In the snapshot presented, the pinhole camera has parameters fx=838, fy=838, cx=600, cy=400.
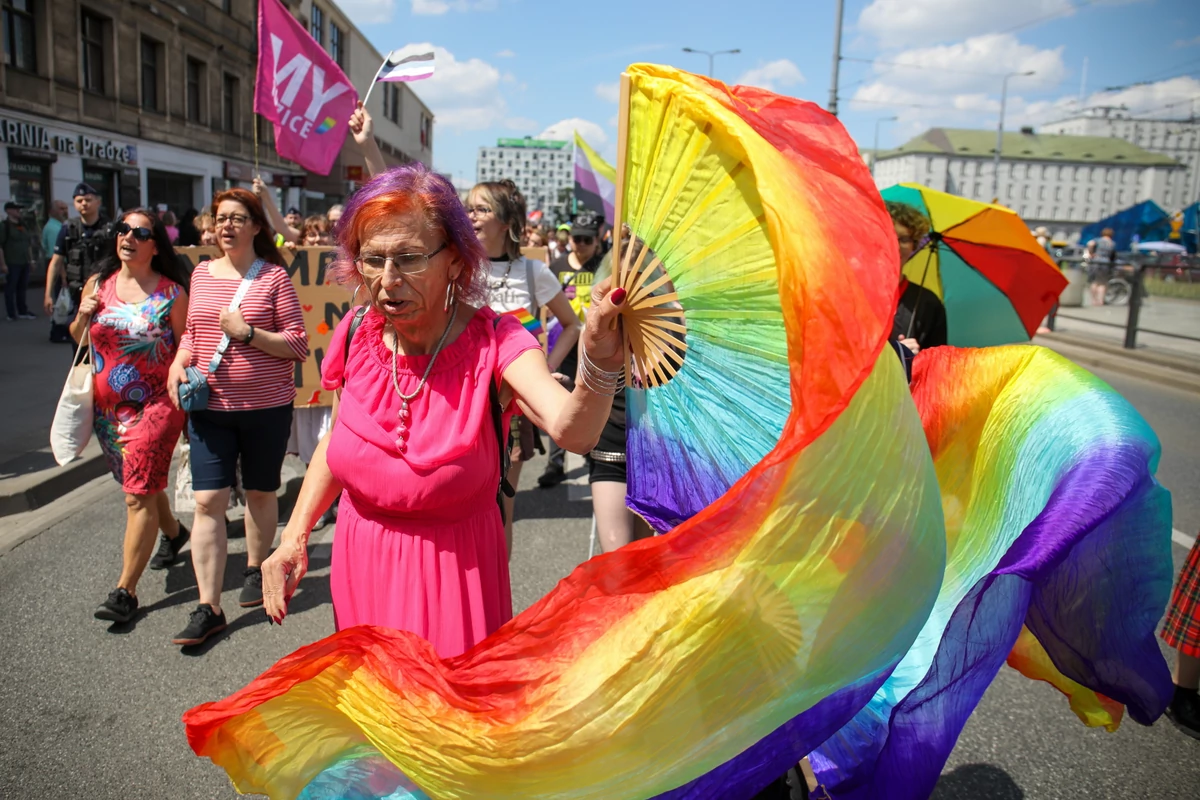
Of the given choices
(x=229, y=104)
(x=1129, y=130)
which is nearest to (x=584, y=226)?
(x=229, y=104)

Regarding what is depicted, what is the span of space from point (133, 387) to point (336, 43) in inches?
1651

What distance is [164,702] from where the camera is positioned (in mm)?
3316

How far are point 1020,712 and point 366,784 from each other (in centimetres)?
281

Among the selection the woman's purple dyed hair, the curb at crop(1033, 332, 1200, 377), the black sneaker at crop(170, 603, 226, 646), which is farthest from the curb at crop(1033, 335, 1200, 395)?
the woman's purple dyed hair

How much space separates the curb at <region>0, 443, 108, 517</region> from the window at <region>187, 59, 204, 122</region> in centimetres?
2651

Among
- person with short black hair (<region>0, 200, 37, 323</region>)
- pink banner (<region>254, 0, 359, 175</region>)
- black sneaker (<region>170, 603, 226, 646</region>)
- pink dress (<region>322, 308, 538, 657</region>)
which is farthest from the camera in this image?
person with short black hair (<region>0, 200, 37, 323</region>)

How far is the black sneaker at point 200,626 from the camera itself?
3.73 m

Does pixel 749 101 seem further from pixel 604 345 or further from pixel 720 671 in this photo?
pixel 720 671

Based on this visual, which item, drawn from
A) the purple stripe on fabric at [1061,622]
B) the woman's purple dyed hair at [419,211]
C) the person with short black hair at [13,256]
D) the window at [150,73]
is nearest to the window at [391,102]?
the window at [150,73]

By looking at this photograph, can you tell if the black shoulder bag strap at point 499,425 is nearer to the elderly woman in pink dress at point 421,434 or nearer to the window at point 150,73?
the elderly woman in pink dress at point 421,434

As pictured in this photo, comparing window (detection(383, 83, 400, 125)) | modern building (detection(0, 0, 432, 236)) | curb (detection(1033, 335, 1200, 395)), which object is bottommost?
curb (detection(1033, 335, 1200, 395))

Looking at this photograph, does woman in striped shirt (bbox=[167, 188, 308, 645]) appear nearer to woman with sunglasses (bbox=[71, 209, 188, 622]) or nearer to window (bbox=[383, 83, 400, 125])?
woman with sunglasses (bbox=[71, 209, 188, 622])

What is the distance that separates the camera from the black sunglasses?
392 centimetres

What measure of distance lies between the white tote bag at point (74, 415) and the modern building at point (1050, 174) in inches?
5186
